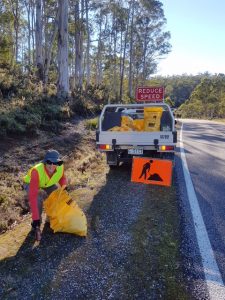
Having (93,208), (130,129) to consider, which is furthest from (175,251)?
(130,129)

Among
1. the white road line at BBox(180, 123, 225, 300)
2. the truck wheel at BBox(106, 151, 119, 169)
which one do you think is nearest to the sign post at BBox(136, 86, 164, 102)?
the truck wheel at BBox(106, 151, 119, 169)

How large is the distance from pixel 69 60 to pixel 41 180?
159 feet

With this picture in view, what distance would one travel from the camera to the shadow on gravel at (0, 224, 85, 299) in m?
3.59

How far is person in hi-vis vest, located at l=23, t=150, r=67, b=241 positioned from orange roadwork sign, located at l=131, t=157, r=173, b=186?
2.50 metres

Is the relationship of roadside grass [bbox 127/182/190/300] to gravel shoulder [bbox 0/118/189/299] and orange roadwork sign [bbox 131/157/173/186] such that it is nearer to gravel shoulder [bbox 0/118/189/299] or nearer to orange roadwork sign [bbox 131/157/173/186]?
gravel shoulder [bbox 0/118/189/299]

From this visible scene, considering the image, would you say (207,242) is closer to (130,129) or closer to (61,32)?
(130,129)

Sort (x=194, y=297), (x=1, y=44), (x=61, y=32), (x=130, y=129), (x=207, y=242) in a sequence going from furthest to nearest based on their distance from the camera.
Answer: (x=1, y=44), (x=61, y=32), (x=130, y=129), (x=207, y=242), (x=194, y=297)

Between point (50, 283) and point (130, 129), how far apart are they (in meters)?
5.99

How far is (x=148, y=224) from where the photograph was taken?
17.6 feet

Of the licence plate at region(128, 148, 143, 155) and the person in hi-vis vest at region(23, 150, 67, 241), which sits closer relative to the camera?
the person in hi-vis vest at region(23, 150, 67, 241)

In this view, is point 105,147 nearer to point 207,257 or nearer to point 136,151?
point 136,151

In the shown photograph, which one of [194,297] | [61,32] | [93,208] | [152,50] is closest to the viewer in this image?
[194,297]

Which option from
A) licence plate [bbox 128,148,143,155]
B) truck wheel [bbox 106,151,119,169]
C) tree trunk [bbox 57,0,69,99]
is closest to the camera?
licence plate [bbox 128,148,143,155]

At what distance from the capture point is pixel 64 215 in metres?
4.95
